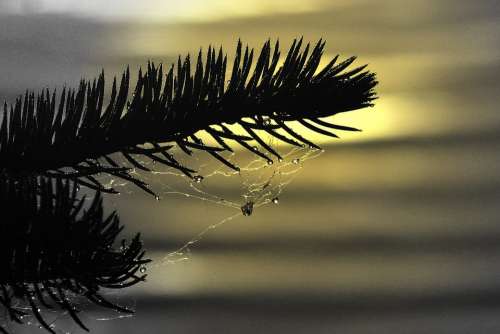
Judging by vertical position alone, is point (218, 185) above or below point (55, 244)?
above

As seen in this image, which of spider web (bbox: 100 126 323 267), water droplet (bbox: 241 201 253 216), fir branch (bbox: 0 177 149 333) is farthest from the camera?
spider web (bbox: 100 126 323 267)

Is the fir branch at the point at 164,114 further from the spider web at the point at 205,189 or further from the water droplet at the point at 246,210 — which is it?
the spider web at the point at 205,189

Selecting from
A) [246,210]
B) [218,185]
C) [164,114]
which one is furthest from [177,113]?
[218,185]

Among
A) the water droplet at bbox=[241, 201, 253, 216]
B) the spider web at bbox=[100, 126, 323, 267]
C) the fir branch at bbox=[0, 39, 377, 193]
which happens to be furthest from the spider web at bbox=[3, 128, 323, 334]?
the fir branch at bbox=[0, 39, 377, 193]

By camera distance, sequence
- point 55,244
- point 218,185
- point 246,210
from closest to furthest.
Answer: point 55,244, point 246,210, point 218,185

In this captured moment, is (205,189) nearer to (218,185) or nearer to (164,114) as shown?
(218,185)

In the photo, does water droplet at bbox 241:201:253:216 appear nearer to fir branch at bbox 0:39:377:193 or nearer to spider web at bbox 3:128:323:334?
fir branch at bbox 0:39:377:193

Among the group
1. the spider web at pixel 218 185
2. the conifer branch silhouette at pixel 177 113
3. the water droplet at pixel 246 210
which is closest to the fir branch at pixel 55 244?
the conifer branch silhouette at pixel 177 113
